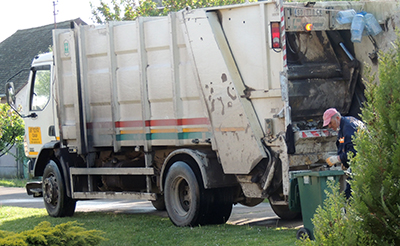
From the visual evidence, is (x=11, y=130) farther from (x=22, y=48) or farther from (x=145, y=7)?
(x=22, y=48)

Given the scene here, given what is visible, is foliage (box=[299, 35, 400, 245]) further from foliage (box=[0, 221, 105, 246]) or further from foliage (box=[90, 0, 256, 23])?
foliage (box=[90, 0, 256, 23])

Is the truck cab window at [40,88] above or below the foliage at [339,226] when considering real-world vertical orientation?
above

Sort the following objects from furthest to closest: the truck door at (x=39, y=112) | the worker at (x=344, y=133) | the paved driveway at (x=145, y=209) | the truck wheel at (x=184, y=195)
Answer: the truck door at (x=39, y=112)
the paved driveway at (x=145, y=209)
the truck wheel at (x=184, y=195)
the worker at (x=344, y=133)

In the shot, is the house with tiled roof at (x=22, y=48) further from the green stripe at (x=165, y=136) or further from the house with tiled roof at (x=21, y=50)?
the green stripe at (x=165, y=136)

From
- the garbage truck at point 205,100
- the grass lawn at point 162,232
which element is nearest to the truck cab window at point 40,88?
the garbage truck at point 205,100

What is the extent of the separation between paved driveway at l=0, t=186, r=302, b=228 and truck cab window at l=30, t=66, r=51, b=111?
221 cm

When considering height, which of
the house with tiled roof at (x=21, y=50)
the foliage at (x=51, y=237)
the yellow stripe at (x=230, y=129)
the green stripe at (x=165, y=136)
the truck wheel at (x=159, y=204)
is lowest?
the truck wheel at (x=159, y=204)

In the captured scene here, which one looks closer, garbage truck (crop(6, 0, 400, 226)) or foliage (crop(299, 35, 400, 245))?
foliage (crop(299, 35, 400, 245))

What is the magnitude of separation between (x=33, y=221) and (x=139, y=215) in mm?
1720

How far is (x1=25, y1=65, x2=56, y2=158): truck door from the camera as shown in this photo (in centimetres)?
1087

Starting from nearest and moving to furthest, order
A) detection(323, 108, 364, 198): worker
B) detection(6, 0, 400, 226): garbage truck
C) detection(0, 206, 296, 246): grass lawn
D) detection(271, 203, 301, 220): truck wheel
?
Result: detection(323, 108, 364, 198): worker < detection(0, 206, 296, 246): grass lawn < detection(6, 0, 400, 226): garbage truck < detection(271, 203, 301, 220): truck wheel

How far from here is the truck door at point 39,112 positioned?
10867 millimetres

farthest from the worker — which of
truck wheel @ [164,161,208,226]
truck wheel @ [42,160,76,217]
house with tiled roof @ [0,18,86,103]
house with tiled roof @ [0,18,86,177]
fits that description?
house with tiled roof @ [0,18,86,103]

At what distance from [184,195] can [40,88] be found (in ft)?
12.6
